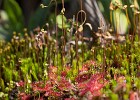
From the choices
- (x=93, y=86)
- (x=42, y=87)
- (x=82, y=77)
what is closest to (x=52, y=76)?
(x=42, y=87)

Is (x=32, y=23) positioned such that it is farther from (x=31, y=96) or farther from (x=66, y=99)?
(x=66, y=99)

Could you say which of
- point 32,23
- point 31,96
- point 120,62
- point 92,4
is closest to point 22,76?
point 31,96

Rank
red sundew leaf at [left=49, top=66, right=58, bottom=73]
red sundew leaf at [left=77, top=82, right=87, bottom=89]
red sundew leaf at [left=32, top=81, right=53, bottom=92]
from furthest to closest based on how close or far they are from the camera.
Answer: red sundew leaf at [left=49, top=66, right=58, bottom=73]
red sundew leaf at [left=32, top=81, right=53, bottom=92]
red sundew leaf at [left=77, top=82, right=87, bottom=89]

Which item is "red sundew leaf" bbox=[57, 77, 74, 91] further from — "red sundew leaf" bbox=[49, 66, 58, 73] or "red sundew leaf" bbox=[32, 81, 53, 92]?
"red sundew leaf" bbox=[49, 66, 58, 73]

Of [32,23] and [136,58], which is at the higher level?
[32,23]

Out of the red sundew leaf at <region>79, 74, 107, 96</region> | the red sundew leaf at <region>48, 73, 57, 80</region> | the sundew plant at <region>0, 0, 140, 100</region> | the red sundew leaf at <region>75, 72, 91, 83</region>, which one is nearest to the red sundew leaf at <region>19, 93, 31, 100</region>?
the sundew plant at <region>0, 0, 140, 100</region>

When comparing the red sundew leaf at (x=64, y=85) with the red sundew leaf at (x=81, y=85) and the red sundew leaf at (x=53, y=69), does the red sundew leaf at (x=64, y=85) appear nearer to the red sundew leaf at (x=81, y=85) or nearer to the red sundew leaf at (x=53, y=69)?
the red sundew leaf at (x=81, y=85)

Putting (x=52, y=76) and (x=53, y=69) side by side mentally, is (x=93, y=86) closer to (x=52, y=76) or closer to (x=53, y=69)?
(x=52, y=76)

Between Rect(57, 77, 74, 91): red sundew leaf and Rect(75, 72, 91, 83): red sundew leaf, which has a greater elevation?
Rect(75, 72, 91, 83): red sundew leaf
